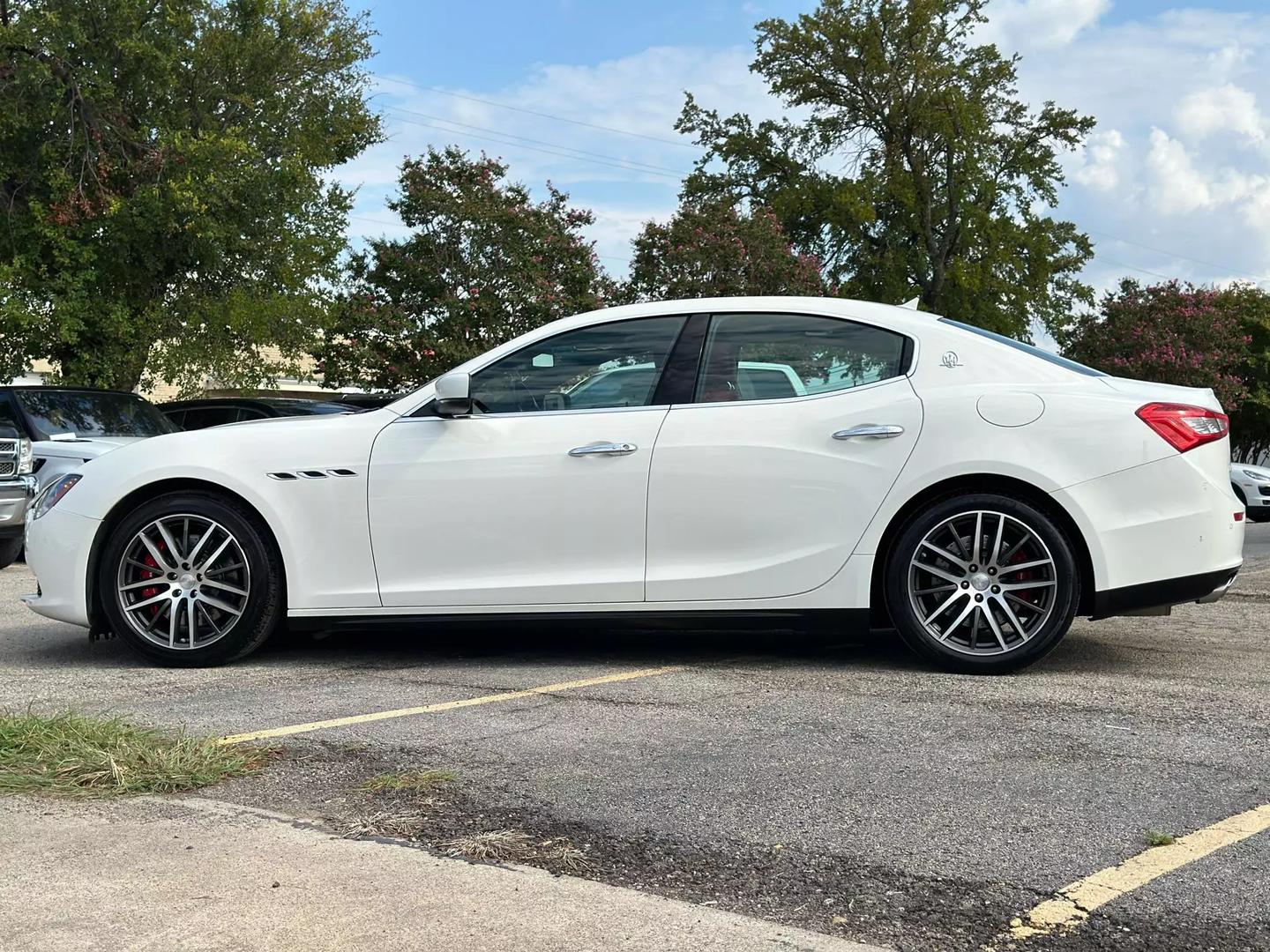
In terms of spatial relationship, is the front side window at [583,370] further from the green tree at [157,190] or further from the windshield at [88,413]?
the green tree at [157,190]

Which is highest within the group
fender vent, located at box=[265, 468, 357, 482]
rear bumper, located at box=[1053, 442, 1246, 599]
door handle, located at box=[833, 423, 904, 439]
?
door handle, located at box=[833, 423, 904, 439]

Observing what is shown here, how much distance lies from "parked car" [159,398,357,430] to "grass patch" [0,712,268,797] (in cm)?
928

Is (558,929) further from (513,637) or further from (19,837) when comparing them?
(513,637)

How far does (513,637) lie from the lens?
268 inches

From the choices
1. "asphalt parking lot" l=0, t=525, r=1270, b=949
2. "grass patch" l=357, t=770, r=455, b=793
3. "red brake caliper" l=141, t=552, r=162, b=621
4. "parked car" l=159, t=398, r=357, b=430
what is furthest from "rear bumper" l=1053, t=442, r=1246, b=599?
"parked car" l=159, t=398, r=357, b=430

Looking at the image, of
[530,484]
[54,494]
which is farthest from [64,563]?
[530,484]

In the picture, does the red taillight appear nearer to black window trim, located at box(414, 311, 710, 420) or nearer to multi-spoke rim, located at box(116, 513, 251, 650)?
black window trim, located at box(414, 311, 710, 420)

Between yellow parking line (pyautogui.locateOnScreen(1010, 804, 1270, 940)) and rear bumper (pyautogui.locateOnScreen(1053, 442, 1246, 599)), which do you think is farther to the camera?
rear bumper (pyautogui.locateOnScreen(1053, 442, 1246, 599))

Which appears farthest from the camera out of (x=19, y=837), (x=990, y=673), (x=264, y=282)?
(x=264, y=282)

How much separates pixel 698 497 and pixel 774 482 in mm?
320

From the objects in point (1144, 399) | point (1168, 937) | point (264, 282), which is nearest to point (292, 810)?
point (1168, 937)

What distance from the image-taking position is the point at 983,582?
18.1 ft

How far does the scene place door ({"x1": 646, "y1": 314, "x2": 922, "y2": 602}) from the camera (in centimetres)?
560

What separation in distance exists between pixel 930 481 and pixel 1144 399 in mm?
928
